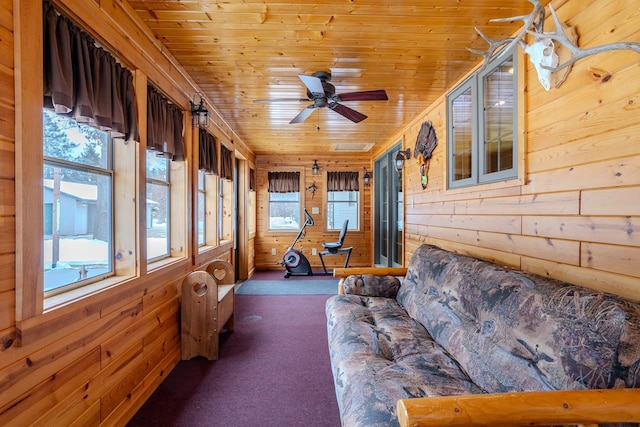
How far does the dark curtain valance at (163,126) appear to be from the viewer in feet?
7.02

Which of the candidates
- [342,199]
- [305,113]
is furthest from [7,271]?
[342,199]

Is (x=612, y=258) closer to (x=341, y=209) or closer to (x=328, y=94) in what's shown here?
(x=328, y=94)

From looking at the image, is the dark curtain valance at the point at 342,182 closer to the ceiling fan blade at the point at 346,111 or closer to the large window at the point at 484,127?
the ceiling fan blade at the point at 346,111

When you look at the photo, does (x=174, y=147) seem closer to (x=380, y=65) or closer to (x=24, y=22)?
(x=24, y=22)

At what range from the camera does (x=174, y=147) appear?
251cm

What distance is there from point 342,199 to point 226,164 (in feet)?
10.1

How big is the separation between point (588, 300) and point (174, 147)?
2.76 metres

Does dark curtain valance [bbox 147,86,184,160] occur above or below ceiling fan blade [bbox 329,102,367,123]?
below

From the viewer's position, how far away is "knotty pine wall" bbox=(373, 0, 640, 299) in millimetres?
1312

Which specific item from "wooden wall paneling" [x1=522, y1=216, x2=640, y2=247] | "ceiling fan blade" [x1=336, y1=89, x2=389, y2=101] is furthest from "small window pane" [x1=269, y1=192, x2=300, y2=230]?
"wooden wall paneling" [x1=522, y1=216, x2=640, y2=247]

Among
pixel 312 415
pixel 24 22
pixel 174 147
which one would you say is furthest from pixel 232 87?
pixel 312 415

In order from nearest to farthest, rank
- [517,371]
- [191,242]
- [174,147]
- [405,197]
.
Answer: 1. [517,371]
2. [174,147]
3. [191,242]
4. [405,197]

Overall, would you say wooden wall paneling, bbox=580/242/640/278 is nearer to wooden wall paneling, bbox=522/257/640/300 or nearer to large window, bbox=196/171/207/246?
wooden wall paneling, bbox=522/257/640/300

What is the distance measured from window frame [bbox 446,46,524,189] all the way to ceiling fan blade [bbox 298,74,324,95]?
125 centimetres
